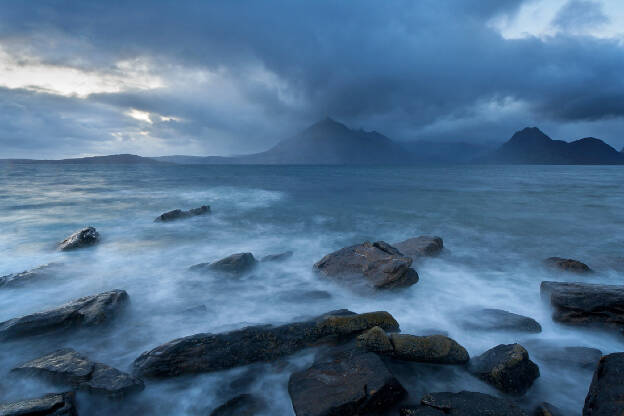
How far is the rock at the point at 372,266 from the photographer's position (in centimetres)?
719

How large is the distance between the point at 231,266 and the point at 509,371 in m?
6.77

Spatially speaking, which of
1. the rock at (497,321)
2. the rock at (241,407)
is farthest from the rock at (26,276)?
the rock at (497,321)

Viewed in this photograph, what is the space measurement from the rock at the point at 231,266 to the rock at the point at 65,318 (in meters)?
2.71

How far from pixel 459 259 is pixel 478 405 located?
23.6 ft

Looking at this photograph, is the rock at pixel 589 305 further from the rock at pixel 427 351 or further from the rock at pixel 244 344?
the rock at pixel 244 344

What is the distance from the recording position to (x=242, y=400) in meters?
3.90

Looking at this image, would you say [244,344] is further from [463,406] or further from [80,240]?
[80,240]

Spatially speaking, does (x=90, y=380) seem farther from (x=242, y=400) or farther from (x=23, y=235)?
(x=23, y=235)

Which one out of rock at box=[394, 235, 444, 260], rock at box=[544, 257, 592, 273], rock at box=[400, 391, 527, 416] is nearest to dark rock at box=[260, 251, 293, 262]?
rock at box=[394, 235, 444, 260]

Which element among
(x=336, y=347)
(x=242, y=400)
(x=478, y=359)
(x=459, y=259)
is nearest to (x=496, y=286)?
(x=459, y=259)

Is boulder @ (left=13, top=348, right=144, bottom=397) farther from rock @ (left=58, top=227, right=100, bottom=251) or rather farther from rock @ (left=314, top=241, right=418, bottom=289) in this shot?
rock @ (left=58, top=227, right=100, bottom=251)

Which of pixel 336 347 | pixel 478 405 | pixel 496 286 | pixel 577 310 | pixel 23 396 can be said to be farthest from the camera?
pixel 496 286

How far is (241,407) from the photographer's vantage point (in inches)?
149

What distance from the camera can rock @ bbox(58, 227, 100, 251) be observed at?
10.6 m
